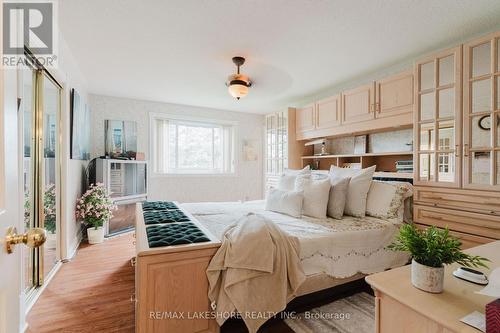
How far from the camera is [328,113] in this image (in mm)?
3570

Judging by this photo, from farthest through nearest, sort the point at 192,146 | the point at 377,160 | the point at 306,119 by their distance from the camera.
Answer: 1. the point at 192,146
2. the point at 306,119
3. the point at 377,160

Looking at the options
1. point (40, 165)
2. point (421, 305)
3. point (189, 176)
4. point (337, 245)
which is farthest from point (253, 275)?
point (189, 176)

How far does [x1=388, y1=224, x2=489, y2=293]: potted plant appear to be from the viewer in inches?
35.0

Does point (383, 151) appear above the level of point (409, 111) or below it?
below

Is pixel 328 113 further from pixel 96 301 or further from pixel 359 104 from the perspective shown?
pixel 96 301

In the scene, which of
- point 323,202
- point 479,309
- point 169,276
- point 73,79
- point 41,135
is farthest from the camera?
point 73,79

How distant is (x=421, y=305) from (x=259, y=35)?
233 cm

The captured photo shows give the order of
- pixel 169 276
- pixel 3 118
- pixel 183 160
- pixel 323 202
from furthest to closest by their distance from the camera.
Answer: pixel 183 160 < pixel 323 202 < pixel 169 276 < pixel 3 118

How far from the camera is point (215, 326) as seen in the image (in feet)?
5.01

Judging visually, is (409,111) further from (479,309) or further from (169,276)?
(169,276)

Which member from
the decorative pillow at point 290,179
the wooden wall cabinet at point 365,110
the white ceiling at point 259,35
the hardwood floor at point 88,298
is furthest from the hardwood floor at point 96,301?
the white ceiling at point 259,35

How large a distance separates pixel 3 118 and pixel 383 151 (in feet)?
11.2

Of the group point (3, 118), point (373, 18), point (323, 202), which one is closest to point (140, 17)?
point (3, 118)

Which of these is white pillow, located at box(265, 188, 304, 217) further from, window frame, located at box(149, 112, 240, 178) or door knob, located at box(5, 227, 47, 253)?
window frame, located at box(149, 112, 240, 178)
